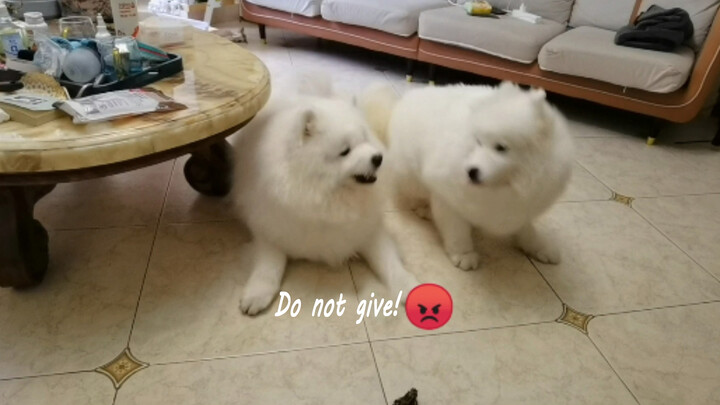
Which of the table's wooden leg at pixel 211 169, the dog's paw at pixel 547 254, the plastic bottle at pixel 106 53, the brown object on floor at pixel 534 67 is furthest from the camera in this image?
the brown object on floor at pixel 534 67

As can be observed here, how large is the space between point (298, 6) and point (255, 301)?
2.93 metres

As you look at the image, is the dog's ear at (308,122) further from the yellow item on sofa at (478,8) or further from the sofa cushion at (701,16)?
the sofa cushion at (701,16)

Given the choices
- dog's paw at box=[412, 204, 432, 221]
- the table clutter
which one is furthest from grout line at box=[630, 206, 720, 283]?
the table clutter

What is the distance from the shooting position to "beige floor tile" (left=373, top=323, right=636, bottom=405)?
1354 millimetres

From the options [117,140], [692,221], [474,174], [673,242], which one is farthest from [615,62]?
[117,140]

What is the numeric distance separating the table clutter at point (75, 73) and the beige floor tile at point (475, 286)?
900mm

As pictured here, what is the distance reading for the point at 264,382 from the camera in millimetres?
1342

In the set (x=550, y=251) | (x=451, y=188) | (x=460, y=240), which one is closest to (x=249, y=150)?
(x=451, y=188)

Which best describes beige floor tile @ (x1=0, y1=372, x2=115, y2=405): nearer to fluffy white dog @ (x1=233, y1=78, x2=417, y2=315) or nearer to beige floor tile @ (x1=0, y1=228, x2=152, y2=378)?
beige floor tile @ (x1=0, y1=228, x2=152, y2=378)

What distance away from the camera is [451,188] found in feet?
5.12

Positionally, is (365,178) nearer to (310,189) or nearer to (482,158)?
(310,189)

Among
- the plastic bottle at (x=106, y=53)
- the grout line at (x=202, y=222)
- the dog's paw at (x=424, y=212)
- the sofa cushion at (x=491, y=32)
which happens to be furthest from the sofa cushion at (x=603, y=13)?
the plastic bottle at (x=106, y=53)

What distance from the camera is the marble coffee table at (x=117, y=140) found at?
1144 mm

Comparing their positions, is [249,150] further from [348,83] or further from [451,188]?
[348,83]
